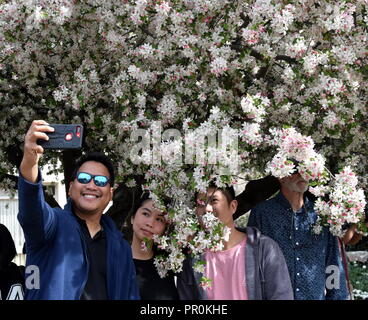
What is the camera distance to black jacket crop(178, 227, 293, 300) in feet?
13.2

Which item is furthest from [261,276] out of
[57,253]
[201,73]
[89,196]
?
A: [201,73]

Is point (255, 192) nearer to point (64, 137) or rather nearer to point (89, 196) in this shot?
point (89, 196)

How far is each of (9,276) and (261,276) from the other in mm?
1724

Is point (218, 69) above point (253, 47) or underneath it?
underneath

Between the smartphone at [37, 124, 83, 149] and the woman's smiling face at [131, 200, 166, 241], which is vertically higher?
the smartphone at [37, 124, 83, 149]

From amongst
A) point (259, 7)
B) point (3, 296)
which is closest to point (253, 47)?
point (259, 7)

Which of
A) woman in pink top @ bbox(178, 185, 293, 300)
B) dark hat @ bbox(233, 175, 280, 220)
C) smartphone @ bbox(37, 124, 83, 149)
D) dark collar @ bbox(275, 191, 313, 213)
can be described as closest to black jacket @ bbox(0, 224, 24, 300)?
woman in pink top @ bbox(178, 185, 293, 300)

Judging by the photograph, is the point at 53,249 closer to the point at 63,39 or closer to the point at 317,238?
the point at 317,238

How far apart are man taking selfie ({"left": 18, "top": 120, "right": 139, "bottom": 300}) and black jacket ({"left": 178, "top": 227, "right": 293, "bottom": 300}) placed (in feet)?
1.45

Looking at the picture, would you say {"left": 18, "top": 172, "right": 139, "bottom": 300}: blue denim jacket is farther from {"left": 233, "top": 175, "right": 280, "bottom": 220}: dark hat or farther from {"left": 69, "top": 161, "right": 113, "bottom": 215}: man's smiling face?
{"left": 233, "top": 175, "right": 280, "bottom": 220}: dark hat

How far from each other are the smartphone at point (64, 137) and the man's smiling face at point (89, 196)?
18.1 inches

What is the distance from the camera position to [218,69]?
4609mm

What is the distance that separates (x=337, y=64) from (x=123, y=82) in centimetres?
184

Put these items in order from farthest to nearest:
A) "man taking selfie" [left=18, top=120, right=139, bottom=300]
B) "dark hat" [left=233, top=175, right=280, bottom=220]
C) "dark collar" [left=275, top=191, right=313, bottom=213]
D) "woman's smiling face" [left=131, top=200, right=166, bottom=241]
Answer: "dark hat" [left=233, top=175, right=280, bottom=220] < "dark collar" [left=275, top=191, right=313, bottom=213] < "woman's smiling face" [left=131, top=200, right=166, bottom=241] < "man taking selfie" [left=18, top=120, right=139, bottom=300]
